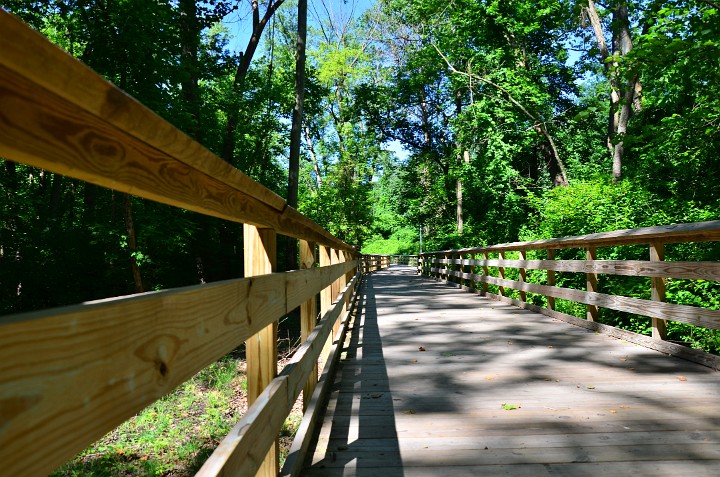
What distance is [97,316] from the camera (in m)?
0.78

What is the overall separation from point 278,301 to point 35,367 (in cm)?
147

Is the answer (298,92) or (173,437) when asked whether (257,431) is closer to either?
(173,437)

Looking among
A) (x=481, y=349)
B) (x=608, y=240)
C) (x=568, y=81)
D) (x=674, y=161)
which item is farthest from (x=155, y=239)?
(x=568, y=81)

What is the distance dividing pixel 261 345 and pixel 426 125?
82.3 ft

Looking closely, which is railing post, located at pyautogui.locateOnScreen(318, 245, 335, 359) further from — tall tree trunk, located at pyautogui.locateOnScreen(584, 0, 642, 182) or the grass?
tall tree trunk, located at pyautogui.locateOnScreen(584, 0, 642, 182)

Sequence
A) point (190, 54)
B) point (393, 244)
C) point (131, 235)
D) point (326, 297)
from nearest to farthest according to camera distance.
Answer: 1. point (326, 297)
2. point (131, 235)
3. point (190, 54)
4. point (393, 244)

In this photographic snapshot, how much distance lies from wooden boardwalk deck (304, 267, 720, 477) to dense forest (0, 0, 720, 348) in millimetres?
3512

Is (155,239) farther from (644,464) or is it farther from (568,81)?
(568,81)

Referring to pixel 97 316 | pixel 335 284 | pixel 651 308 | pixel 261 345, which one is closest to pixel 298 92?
pixel 335 284

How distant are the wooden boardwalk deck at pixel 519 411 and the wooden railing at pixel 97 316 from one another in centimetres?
147

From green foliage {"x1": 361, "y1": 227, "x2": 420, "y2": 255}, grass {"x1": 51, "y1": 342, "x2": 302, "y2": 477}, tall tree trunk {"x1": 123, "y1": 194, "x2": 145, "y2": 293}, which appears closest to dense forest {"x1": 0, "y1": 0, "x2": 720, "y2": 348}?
tall tree trunk {"x1": 123, "y1": 194, "x2": 145, "y2": 293}

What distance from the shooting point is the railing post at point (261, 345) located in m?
1.98

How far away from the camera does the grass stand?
200 inches

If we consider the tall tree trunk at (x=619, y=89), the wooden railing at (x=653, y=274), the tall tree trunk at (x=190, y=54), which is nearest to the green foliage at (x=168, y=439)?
the wooden railing at (x=653, y=274)
